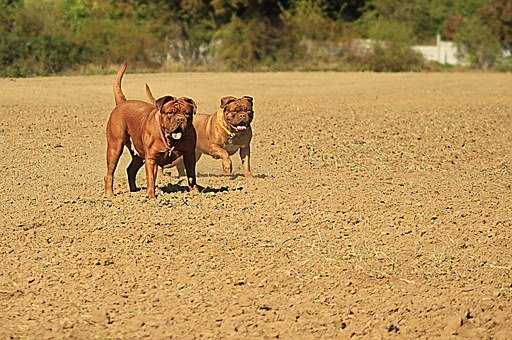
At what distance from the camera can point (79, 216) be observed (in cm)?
1209

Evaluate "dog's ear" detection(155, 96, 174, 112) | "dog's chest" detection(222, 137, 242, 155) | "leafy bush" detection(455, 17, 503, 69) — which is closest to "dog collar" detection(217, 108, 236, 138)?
"dog's chest" detection(222, 137, 242, 155)

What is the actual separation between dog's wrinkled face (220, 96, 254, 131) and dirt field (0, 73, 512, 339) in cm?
69

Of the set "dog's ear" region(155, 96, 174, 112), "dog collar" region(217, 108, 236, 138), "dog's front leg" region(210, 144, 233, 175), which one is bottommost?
"dog's front leg" region(210, 144, 233, 175)

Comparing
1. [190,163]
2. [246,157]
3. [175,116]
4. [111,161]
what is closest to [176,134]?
[175,116]

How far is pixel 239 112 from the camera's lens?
15.1 m

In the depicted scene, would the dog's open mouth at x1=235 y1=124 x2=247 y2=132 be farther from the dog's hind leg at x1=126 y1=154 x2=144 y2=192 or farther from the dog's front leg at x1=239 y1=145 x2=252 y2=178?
the dog's hind leg at x1=126 y1=154 x2=144 y2=192

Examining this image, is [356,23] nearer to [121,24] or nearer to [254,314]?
[121,24]

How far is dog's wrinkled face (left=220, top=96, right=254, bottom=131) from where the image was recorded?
15.1 metres

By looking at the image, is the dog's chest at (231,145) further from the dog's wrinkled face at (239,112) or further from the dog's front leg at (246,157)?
the dog's wrinkled face at (239,112)

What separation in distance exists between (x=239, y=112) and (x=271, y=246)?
456 centimetres

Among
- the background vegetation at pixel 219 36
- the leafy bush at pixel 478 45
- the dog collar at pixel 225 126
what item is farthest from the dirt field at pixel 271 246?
the leafy bush at pixel 478 45

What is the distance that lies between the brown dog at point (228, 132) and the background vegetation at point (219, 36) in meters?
29.9

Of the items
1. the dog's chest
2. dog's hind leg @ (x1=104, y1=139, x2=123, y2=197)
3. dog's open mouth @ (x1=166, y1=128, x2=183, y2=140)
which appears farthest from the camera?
the dog's chest

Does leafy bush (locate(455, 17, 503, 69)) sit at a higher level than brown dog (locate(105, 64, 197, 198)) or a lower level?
lower
